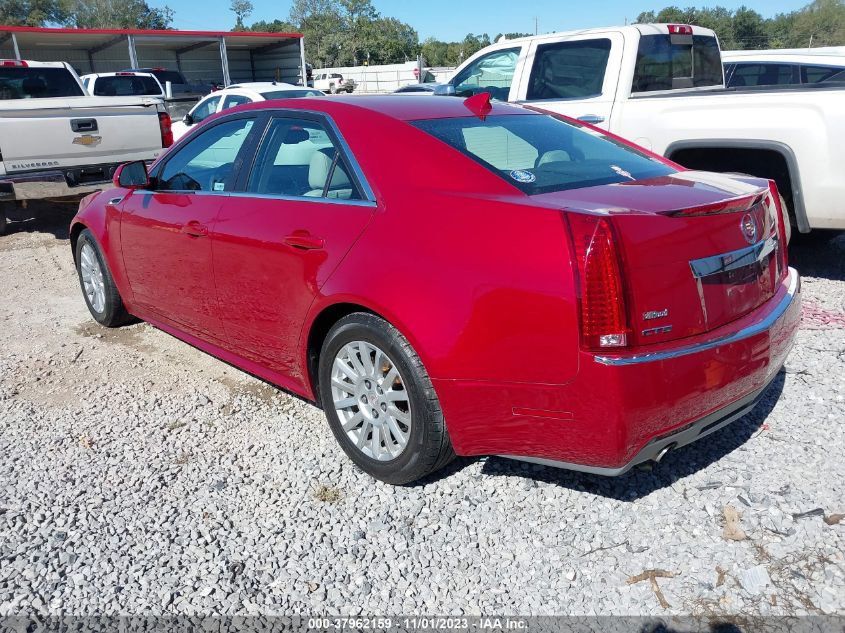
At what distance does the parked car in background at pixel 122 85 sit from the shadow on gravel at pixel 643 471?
18867 millimetres

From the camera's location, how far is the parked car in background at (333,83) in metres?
40.1

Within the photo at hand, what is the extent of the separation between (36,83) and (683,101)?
9.35m

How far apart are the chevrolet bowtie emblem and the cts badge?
741 centimetres

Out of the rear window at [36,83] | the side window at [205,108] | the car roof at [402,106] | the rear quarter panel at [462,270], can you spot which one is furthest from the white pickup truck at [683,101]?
the side window at [205,108]

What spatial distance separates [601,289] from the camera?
244cm

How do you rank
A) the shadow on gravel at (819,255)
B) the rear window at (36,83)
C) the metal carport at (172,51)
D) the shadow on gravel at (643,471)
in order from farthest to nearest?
the metal carport at (172,51) → the rear window at (36,83) → the shadow on gravel at (819,255) → the shadow on gravel at (643,471)

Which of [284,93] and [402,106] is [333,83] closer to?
[284,93]

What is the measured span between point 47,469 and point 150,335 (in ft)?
6.49

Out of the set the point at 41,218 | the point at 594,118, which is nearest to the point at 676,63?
the point at 594,118

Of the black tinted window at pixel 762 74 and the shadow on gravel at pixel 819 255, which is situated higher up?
the black tinted window at pixel 762 74

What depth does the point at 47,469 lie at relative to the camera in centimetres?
354

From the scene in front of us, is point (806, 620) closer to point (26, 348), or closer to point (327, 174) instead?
point (327, 174)

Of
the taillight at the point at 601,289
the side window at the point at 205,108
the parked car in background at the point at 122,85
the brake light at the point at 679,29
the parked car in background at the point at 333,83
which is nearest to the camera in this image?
the taillight at the point at 601,289

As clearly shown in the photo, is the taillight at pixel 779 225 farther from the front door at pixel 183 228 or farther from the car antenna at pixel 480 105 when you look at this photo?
the front door at pixel 183 228
